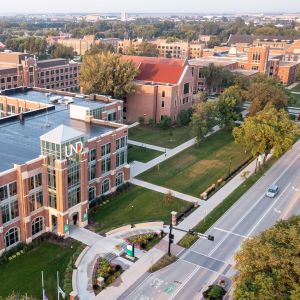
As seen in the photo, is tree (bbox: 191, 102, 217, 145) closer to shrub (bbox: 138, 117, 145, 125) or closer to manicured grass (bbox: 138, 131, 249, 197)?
manicured grass (bbox: 138, 131, 249, 197)

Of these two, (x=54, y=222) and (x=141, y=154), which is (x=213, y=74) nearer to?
(x=141, y=154)

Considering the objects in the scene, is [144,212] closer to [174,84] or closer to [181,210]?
[181,210]

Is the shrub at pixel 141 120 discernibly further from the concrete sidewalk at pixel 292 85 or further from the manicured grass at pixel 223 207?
the concrete sidewalk at pixel 292 85

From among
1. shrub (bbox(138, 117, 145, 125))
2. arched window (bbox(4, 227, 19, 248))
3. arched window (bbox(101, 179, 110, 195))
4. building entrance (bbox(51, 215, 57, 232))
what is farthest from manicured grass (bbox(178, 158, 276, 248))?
shrub (bbox(138, 117, 145, 125))

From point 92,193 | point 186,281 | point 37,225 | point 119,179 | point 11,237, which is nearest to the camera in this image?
point 186,281

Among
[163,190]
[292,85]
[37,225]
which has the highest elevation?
[292,85]

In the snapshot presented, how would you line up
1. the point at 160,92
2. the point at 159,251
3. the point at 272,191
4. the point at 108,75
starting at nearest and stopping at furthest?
the point at 159,251, the point at 272,191, the point at 108,75, the point at 160,92

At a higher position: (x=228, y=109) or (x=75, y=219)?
(x=228, y=109)

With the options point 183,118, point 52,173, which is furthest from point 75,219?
point 183,118

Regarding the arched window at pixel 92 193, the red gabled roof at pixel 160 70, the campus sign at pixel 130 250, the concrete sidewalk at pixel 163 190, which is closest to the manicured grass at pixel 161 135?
the red gabled roof at pixel 160 70
